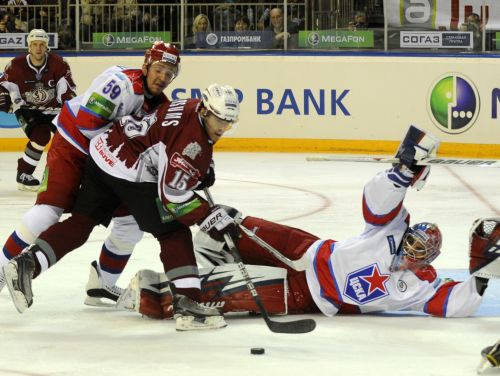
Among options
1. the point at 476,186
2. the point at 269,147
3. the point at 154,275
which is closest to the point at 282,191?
the point at 476,186

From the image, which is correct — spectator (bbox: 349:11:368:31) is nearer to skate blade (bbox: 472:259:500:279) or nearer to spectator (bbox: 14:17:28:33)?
spectator (bbox: 14:17:28:33)

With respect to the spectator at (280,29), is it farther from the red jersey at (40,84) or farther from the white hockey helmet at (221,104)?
the white hockey helmet at (221,104)

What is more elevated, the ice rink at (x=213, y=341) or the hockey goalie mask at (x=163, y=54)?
the hockey goalie mask at (x=163, y=54)

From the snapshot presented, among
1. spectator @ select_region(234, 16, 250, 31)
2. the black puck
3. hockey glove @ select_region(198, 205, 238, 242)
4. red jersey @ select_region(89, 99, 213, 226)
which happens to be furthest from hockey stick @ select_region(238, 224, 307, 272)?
spectator @ select_region(234, 16, 250, 31)

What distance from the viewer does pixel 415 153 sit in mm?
4488

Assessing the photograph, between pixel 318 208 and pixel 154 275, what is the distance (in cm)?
338

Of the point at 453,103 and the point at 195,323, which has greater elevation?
the point at 453,103

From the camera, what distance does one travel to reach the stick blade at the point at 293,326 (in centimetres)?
443

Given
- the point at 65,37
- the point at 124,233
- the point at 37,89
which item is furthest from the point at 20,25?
the point at 124,233

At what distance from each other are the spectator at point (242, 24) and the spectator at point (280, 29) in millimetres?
218

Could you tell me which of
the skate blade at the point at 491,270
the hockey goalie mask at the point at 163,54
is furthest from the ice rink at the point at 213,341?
the hockey goalie mask at the point at 163,54

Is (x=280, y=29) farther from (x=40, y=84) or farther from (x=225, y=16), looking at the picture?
(x=40, y=84)

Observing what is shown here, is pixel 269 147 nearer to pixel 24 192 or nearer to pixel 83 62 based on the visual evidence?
pixel 83 62

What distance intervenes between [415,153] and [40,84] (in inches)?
213
